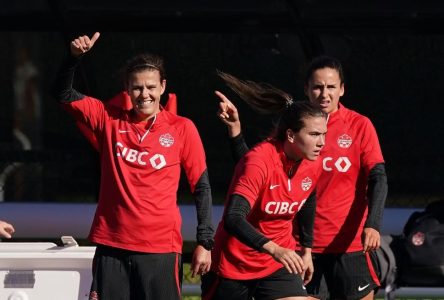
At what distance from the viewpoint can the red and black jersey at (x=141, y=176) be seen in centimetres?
633

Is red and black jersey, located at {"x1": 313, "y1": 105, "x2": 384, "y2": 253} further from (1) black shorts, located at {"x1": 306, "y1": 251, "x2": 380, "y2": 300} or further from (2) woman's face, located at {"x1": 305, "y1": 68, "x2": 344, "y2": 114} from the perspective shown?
(2) woman's face, located at {"x1": 305, "y1": 68, "x2": 344, "y2": 114}

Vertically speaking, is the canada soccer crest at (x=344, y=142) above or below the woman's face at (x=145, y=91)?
below

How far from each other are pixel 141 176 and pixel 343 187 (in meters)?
1.09

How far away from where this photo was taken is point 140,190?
6340 millimetres

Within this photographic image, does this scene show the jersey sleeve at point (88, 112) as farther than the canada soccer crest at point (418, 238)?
No

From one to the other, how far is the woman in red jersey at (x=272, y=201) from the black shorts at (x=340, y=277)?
49 cm

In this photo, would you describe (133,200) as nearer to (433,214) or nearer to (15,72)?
(433,214)

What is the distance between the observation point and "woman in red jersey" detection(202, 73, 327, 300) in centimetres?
614

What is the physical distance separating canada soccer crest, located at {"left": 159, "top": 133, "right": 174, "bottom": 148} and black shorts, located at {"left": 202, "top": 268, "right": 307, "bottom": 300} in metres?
0.66

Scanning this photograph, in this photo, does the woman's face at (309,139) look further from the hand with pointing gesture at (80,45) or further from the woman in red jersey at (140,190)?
the hand with pointing gesture at (80,45)

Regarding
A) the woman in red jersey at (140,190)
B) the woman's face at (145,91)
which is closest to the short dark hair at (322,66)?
the woman in red jersey at (140,190)

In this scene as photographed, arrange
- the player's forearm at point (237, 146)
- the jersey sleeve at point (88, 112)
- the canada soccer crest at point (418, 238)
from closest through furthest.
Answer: the jersey sleeve at point (88, 112) → the player's forearm at point (237, 146) → the canada soccer crest at point (418, 238)

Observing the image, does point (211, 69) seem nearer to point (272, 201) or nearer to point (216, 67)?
point (216, 67)

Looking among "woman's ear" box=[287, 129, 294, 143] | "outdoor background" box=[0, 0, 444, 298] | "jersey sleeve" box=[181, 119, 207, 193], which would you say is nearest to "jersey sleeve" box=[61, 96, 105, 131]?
"jersey sleeve" box=[181, 119, 207, 193]
